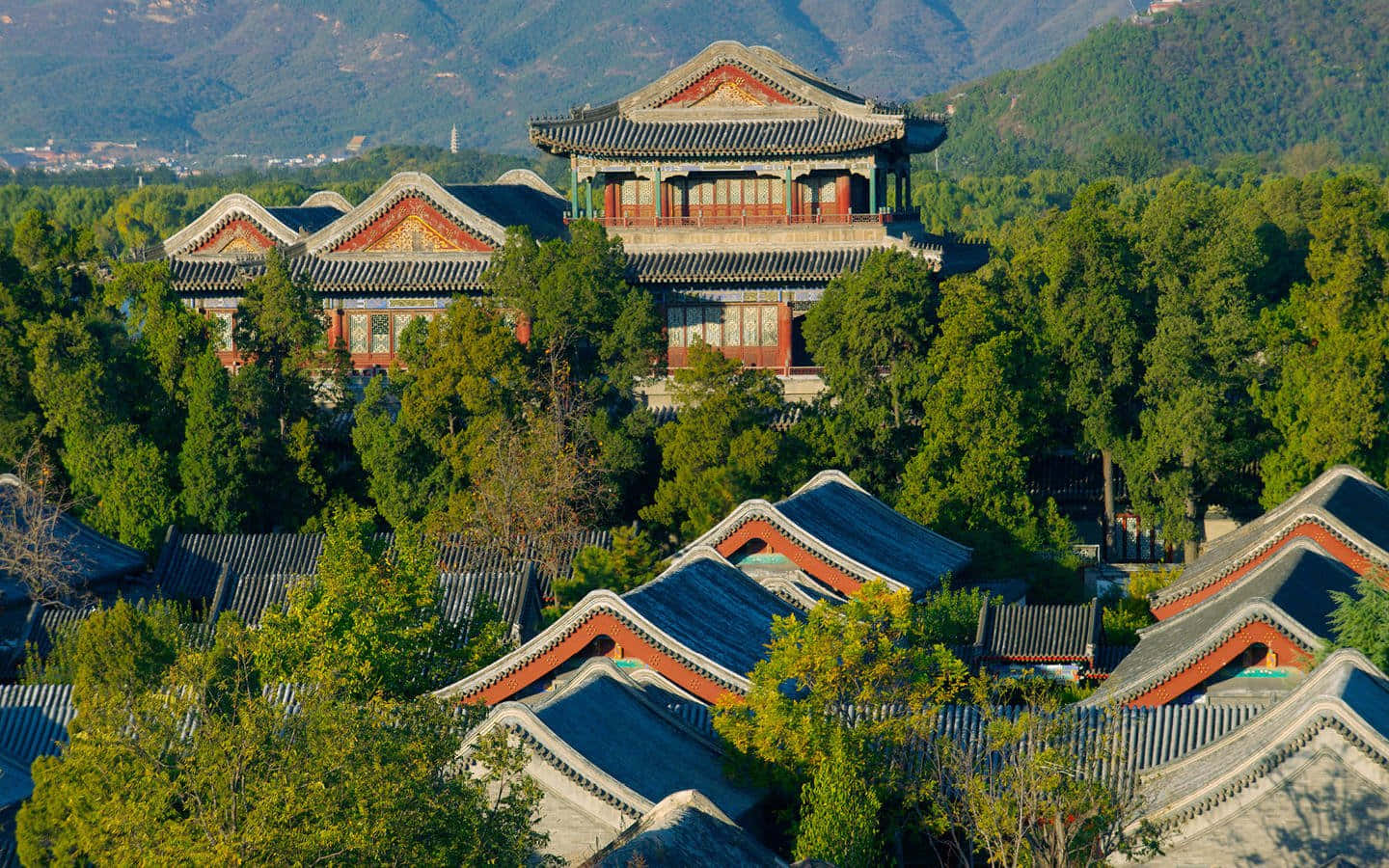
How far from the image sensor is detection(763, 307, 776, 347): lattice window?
150 ft

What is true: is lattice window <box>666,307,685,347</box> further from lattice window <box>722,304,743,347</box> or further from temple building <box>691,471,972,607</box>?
temple building <box>691,471,972,607</box>

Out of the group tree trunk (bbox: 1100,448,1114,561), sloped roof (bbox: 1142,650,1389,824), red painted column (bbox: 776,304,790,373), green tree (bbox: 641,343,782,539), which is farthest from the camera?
red painted column (bbox: 776,304,790,373)

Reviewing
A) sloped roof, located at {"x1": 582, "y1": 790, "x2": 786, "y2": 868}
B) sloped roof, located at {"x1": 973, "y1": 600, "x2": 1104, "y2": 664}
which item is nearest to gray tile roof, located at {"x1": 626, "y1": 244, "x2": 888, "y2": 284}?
sloped roof, located at {"x1": 973, "y1": 600, "x2": 1104, "y2": 664}

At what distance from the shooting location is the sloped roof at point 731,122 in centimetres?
4616

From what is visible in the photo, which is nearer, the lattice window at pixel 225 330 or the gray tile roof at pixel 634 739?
the gray tile roof at pixel 634 739

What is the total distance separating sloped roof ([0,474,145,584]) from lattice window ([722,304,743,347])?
13.9m

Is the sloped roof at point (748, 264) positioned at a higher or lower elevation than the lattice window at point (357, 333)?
higher

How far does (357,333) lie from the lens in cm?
4734

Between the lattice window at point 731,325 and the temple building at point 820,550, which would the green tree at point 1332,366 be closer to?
the temple building at point 820,550

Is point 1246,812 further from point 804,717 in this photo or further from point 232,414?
point 232,414

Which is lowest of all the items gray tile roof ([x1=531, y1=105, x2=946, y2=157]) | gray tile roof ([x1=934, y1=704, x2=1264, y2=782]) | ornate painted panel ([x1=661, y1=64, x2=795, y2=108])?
gray tile roof ([x1=934, y1=704, x2=1264, y2=782])

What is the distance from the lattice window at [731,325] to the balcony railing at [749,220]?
6.11 ft

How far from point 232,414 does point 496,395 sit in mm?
4652

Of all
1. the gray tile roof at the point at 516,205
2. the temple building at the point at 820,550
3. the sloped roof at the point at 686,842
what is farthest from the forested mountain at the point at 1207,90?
the sloped roof at the point at 686,842
